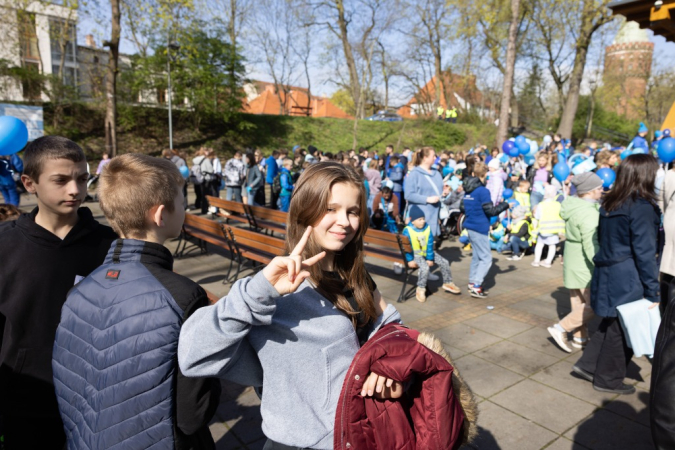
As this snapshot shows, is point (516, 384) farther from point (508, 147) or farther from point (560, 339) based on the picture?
point (508, 147)

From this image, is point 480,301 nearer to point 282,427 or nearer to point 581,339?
point 581,339

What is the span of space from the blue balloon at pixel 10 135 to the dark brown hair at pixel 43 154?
6.30 ft

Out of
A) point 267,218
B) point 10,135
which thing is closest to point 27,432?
point 10,135

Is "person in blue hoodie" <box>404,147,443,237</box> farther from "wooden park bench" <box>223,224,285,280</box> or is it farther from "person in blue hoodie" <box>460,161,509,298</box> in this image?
"wooden park bench" <box>223,224,285,280</box>

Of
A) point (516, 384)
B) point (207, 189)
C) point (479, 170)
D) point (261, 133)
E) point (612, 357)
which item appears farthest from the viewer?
point (261, 133)

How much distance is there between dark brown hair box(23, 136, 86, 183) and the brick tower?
41.7 metres

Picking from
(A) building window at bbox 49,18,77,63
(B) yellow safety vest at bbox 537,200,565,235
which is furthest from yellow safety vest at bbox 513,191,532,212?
(A) building window at bbox 49,18,77,63

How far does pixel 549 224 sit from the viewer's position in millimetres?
8320

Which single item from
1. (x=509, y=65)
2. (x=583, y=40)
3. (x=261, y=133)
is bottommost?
(x=261, y=133)

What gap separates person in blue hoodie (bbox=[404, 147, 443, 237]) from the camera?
6805mm

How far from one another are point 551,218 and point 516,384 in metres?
5.01

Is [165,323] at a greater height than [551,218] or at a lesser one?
greater

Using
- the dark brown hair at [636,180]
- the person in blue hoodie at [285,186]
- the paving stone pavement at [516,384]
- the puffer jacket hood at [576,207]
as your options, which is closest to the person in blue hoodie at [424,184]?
the paving stone pavement at [516,384]

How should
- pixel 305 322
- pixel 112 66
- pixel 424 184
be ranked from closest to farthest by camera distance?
1. pixel 305 322
2. pixel 424 184
3. pixel 112 66
